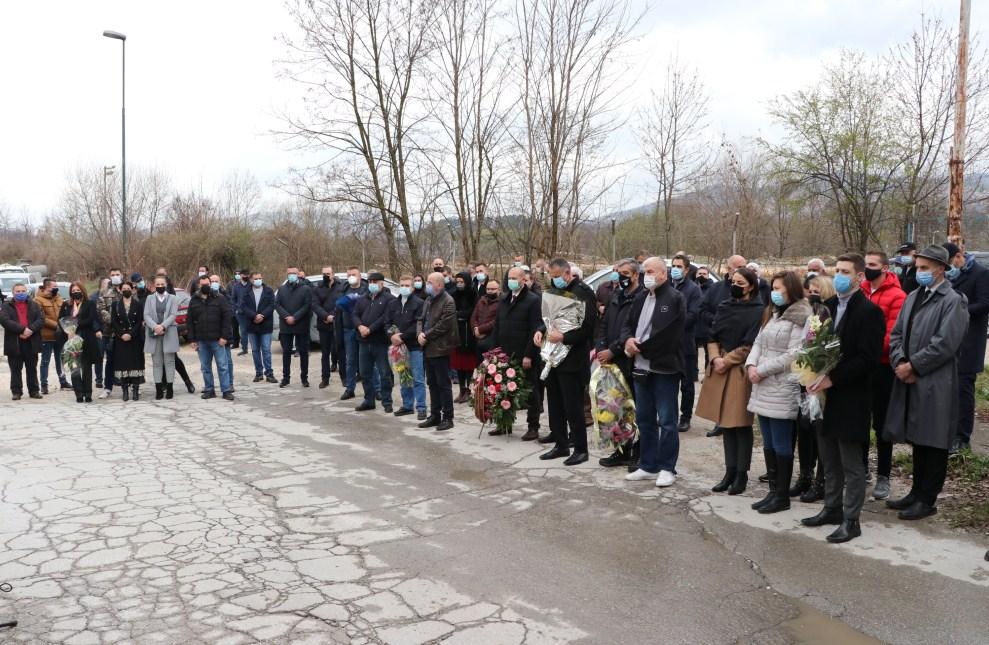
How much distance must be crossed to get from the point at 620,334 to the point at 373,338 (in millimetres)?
4381

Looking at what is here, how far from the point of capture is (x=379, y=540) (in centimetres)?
573

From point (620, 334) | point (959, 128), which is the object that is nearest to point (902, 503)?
point (620, 334)

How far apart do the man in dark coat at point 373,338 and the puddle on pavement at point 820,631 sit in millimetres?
7274

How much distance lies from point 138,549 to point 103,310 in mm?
8527

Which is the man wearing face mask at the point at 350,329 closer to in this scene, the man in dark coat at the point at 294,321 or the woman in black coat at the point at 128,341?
the man in dark coat at the point at 294,321

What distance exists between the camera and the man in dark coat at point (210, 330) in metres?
12.4

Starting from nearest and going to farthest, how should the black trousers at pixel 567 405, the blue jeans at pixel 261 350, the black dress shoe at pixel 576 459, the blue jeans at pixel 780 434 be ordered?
the blue jeans at pixel 780 434, the black dress shoe at pixel 576 459, the black trousers at pixel 567 405, the blue jeans at pixel 261 350

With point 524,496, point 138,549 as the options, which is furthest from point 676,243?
point 138,549

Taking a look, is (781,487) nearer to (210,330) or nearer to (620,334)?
(620,334)

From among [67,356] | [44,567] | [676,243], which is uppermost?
[676,243]

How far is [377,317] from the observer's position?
35.5ft

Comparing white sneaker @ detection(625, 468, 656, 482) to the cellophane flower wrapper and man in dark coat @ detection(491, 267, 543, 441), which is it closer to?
the cellophane flower wrapper

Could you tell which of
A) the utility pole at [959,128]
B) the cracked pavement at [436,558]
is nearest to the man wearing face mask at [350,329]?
the cracked pavement at [436,558]

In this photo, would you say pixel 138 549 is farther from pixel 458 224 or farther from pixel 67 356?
pixel 458 224
